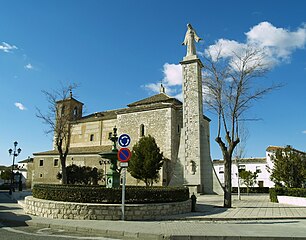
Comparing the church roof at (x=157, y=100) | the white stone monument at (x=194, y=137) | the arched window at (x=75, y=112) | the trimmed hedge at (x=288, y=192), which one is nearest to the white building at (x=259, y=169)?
the church roof at (x=157, y=100)

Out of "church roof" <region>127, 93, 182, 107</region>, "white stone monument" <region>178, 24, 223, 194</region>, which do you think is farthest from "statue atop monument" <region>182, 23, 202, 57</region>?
"church roof" <region>127, 93, 182, 107</region>

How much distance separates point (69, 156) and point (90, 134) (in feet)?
17.2

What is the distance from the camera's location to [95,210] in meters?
10.0

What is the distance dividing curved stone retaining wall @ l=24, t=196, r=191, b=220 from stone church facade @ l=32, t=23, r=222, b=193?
1554 centimetres

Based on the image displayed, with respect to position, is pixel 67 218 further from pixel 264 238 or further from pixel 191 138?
pixel 191 138

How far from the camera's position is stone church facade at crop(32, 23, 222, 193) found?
2656cm

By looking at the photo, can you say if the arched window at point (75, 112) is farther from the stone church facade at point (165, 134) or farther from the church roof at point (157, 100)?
the church roof at point (157, 100)

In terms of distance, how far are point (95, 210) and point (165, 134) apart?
25244 mm

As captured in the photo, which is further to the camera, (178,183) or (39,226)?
(178,183)

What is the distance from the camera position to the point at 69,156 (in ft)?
138

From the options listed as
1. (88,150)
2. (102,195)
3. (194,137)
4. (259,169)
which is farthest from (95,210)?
(259,169)

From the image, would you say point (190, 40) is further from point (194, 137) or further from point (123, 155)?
point (123, 155)

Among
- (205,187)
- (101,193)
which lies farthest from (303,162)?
(101,193)

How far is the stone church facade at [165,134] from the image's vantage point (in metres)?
26.6
